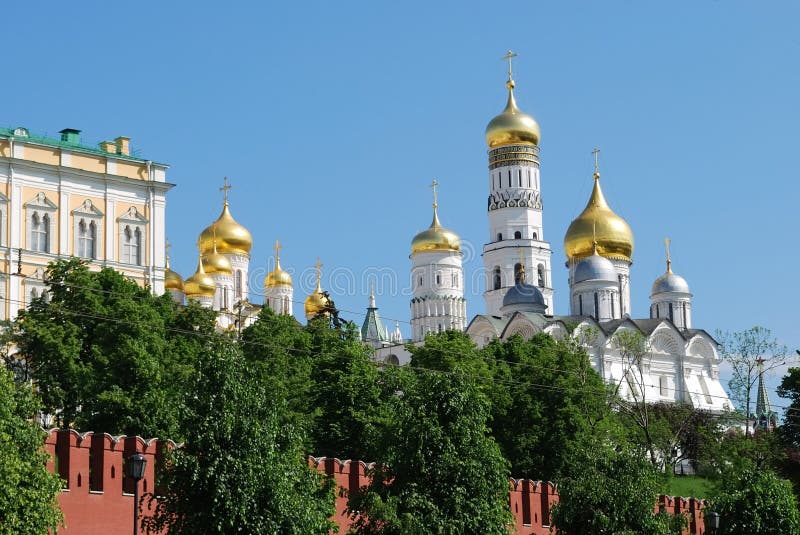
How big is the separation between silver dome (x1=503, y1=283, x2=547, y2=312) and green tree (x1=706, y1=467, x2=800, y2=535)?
158 ft

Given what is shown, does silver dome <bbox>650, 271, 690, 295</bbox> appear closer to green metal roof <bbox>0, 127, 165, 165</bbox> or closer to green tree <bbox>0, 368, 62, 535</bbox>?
green metal roof <bbox>0, 127, 165, 165</bbox>

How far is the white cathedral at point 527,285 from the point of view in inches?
3177

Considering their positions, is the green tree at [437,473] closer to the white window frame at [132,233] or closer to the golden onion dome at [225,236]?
the white window frame at [132,233]

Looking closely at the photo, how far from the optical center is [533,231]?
300 ft

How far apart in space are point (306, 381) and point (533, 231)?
4849cm

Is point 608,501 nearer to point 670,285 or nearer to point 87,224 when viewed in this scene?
point 87,224

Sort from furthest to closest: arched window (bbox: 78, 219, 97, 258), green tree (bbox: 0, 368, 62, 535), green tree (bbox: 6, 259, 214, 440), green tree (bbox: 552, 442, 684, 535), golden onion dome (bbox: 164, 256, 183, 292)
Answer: golden onion dome (bbox: 164, 256, 183, 292) < arched window (bbox: 78, 219, 97, 258) < green tree (bbox: 6, 259, 214, 440) < green tree (bbox: 552, 442, 684, 535) < green tree (bbox: 0, 368, 62, 535)

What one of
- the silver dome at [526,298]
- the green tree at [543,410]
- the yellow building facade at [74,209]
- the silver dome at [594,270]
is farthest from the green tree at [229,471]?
the silver dome at [526,298]

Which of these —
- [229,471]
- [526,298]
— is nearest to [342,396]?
[229,471]

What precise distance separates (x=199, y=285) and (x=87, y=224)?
651 inches

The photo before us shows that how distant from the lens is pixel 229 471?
25.8 metres

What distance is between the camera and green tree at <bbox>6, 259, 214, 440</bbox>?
3797cm

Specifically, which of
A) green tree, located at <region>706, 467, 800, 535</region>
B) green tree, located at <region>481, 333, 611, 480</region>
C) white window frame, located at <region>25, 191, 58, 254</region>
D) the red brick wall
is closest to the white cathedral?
white window frame, located at <region>25, 191, 58, 254</region>

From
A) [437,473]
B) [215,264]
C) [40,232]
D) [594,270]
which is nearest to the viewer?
[437,473]
